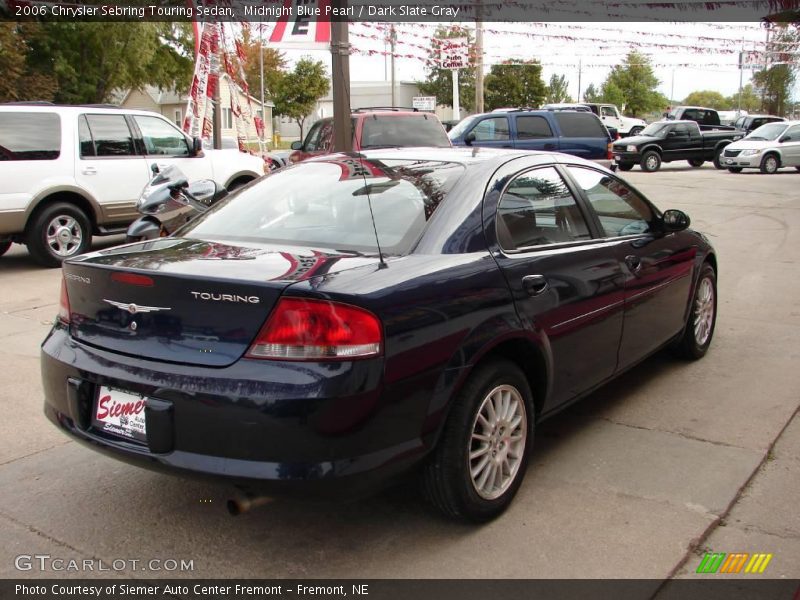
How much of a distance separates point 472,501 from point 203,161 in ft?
28.9

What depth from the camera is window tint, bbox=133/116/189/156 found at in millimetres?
10375

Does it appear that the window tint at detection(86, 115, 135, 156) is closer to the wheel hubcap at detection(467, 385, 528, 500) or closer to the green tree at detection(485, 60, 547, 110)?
the wheel hubcap at detection(467, 385, 528, 500)

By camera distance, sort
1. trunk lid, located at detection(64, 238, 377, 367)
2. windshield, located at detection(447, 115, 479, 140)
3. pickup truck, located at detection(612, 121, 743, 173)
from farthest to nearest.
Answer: pickup truck, located at detection(612, 121, 743, 173) → windshield, located at detection(447, 115, 479, 140) → trunk lid, located at detection(64, 238, 377, 367)

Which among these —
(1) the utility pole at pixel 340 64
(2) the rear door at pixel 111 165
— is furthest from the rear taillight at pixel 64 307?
(2) the rear door at pixel 111 165

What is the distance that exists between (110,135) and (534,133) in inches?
406

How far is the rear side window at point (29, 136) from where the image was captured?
884 cm

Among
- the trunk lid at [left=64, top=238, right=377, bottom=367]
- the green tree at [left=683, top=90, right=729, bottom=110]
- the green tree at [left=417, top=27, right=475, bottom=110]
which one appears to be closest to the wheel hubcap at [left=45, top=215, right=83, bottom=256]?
the trunk lid at [left=64, top=238, right=377, bottom=367]

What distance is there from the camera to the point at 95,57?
31812 mm

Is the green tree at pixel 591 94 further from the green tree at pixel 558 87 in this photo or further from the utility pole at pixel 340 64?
the utility pole at pixel 340 64

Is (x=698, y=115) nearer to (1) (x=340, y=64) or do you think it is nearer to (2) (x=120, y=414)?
(1) (x=340, y=64)

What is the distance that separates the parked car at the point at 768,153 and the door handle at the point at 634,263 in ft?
73.5

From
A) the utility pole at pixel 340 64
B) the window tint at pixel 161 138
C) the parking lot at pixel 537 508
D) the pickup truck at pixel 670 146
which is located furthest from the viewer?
the pickup truck at pixel 670 146

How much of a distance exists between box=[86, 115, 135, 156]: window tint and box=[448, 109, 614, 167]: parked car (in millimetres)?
8882

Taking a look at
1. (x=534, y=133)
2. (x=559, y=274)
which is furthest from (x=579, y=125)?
(x=559, y=274)
